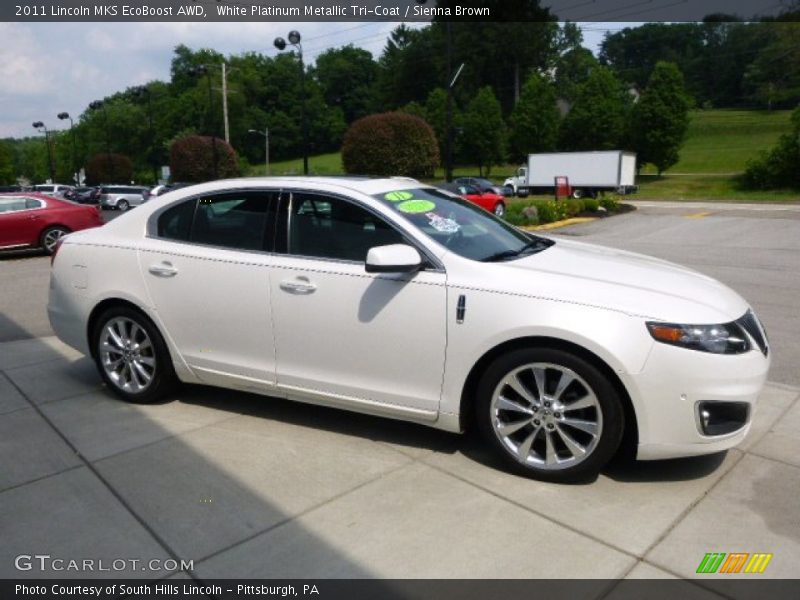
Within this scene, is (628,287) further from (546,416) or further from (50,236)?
(50,236)

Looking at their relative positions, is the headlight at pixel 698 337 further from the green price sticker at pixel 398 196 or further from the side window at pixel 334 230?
the green price sticker at pixel 398 196

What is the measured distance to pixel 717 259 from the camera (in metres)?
12.3

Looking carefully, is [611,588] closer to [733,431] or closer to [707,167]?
[733,431]

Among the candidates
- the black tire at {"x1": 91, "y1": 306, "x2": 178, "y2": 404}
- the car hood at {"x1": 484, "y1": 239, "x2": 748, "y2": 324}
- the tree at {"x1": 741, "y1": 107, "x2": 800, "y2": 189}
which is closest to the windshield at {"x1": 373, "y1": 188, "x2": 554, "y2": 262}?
the car hood at {"x1": 484, "y1": 239, "x2": 748, "y2": 324}

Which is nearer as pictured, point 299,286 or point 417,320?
point 417,320

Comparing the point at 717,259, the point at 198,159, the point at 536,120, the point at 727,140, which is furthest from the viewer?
the point at 727,140

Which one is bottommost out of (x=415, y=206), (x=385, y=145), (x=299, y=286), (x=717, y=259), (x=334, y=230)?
(x=717, y=259)

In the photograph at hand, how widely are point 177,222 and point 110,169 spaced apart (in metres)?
78.1

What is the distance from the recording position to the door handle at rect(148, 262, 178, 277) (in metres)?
Answer: 4.30

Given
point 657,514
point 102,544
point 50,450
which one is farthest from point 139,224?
point 657,514

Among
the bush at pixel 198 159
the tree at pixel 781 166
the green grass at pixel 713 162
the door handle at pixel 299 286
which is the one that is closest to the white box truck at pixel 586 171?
the green grass at pixel 713 162

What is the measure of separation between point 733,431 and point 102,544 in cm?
302

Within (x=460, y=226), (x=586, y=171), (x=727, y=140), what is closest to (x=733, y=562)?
(x=460, y=226)

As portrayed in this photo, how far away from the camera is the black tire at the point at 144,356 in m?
Answer: 4.45
